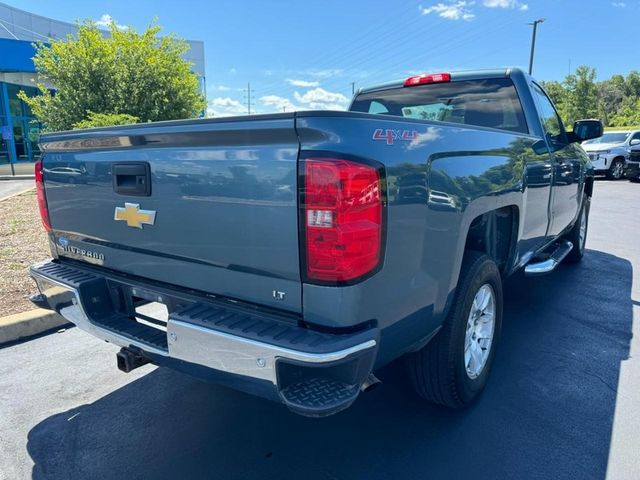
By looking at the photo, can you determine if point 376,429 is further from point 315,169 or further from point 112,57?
point 112,57

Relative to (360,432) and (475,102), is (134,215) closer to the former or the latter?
(360,432)

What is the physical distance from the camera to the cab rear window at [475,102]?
13.0 ft

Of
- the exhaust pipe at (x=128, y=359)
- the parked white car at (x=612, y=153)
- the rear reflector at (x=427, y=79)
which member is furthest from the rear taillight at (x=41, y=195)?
the parked white car at (x=612, y=153)

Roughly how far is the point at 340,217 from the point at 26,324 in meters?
3.48

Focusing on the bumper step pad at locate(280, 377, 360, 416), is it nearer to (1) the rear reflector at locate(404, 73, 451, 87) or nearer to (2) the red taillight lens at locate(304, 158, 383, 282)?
(2) the red taillight lens at locate(304, 158, 383, 282)

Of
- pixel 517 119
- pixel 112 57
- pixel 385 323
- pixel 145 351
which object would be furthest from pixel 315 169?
pixel 112 57

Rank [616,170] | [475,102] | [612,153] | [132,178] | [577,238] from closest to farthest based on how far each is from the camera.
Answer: [132,178], [475,102], [577,238], [612,153], [616,170]

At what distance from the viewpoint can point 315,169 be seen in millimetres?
1806

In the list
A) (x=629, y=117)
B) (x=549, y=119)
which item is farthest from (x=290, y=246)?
(x=629, y=117)

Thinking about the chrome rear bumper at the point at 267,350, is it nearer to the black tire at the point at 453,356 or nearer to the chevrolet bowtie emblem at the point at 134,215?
the chevrolet bowtie emblem at the point at 134,215

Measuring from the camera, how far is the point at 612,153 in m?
18.6

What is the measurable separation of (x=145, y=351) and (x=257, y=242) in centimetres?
84

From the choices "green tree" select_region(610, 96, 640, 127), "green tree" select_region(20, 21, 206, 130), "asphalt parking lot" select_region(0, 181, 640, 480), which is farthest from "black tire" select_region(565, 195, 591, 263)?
"green tree" select_region(610, 96, 640, 127)

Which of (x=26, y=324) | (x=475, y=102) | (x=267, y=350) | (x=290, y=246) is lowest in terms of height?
(x=26, y=324)
